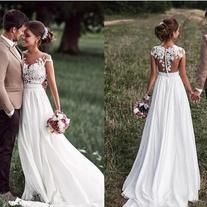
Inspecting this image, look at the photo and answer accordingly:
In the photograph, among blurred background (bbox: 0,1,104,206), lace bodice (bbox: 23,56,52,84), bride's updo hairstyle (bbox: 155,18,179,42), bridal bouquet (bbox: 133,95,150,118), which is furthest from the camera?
blurred background (bbox: 0,1,104,206)

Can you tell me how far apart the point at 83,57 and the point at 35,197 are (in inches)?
557

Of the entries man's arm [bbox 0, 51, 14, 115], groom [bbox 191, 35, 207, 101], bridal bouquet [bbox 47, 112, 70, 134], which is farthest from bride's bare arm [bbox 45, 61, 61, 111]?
groom [bbox 191, 35, 207, 101]

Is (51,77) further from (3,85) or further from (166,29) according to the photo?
(166,29)

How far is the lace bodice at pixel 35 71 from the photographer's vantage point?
4484mm

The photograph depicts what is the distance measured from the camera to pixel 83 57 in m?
18.7

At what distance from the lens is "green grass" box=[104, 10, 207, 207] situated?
442 centimetres

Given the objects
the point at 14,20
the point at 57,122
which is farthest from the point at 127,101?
the point at 14,20

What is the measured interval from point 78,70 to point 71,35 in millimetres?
4630

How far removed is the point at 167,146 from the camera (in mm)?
4305

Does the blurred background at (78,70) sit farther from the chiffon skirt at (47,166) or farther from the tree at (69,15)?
the chiffon skirt at (47,166)

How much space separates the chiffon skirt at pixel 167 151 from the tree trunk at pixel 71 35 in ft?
47.3

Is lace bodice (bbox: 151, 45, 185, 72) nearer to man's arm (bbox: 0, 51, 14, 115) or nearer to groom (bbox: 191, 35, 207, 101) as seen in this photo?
groom (bbox: 191, 35, 207, 101)

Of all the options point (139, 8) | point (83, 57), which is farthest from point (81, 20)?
point (139, 8)

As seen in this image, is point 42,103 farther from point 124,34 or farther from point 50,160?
point 124,34
